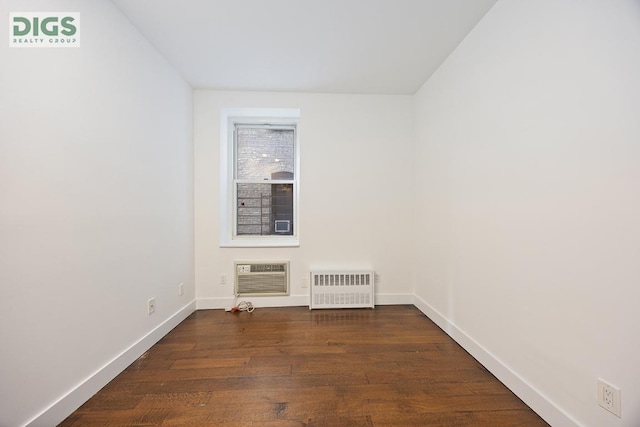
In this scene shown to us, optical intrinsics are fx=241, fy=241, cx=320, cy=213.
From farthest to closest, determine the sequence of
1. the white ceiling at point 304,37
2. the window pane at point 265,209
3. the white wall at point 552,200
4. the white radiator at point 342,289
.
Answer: the window pane at point 265,209, the white radiator at point 342,289, the white ceiling at point 304,37, the white wall at point 552,200

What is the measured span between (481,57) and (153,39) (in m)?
2.59

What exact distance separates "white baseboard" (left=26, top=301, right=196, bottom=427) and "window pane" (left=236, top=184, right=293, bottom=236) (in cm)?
135

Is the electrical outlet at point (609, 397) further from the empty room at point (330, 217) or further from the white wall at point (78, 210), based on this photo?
the white wall at point (78, 210)

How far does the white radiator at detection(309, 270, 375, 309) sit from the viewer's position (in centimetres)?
280

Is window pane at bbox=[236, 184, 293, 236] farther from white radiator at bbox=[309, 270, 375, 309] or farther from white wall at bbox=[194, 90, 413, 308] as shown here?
white radiator at bbox=[309, 270, 375, 309]

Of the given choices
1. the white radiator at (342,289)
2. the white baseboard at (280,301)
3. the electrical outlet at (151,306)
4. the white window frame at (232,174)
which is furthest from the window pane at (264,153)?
the electrical outlet at (151,306)

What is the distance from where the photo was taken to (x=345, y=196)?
292 cm

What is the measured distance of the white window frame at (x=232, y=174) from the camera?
9.39 ft

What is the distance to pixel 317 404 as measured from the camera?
4.59 feet

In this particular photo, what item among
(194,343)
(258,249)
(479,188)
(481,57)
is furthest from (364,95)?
(194,343)

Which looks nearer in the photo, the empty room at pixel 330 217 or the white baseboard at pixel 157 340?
the empty room at pixel 330 217

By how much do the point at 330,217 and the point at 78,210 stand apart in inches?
84.7

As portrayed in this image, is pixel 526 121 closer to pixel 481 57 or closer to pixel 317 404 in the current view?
pixel 481 57

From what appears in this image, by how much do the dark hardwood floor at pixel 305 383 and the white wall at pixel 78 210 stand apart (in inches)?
10.0
